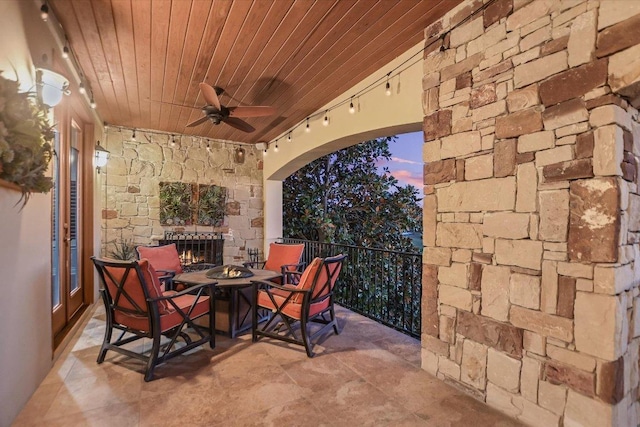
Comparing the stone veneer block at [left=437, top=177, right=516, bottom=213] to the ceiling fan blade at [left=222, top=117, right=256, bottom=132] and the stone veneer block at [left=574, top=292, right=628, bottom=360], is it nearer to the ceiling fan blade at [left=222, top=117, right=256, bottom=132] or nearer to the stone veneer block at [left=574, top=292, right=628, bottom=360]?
the stone veneer block at [left=574, top=292, right=628, bottom=360]

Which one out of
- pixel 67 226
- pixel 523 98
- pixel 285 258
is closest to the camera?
pixel 523 98

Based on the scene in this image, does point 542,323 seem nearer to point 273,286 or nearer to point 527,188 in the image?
point 527,188

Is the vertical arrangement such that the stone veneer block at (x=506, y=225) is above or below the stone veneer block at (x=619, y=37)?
below

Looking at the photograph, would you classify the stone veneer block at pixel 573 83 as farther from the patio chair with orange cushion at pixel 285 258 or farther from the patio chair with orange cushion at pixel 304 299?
the patio chair with orange cushion at pixel 285 258

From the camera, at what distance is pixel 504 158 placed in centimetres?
219

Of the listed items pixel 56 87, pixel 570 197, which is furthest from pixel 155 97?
pixel 570 197

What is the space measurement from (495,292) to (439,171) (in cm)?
101

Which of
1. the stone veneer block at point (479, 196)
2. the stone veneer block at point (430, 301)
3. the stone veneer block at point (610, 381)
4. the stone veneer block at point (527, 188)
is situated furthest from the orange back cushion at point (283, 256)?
the stone veneer block at point (610, 381)

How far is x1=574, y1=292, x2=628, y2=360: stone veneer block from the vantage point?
1695mm

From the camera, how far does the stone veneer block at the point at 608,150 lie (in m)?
1.69

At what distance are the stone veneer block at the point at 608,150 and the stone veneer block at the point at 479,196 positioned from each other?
46 centimetres

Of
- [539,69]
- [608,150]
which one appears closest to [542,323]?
[608,150]

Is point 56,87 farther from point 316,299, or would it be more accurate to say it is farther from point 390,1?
point 316,299

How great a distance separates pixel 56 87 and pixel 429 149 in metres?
2.86
